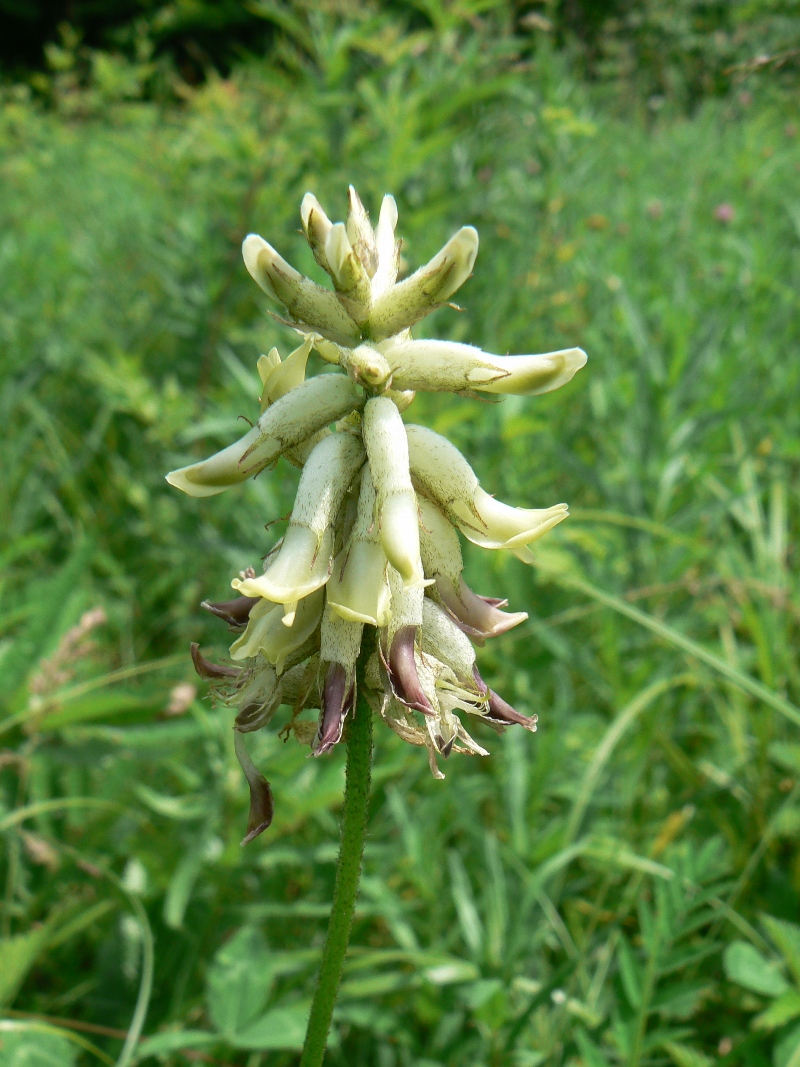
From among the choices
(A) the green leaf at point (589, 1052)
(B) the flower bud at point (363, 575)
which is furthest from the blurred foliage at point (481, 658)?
(B) the flower bud at point (363, 575)

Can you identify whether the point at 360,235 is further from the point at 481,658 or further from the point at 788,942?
the point at 481,658

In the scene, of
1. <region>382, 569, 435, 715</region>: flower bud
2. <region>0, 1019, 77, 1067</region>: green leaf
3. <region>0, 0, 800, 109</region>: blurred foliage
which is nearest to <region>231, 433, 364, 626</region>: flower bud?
<region>382, 569, 435, 715</region>: flower bud

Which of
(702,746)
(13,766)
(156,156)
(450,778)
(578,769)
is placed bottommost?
(702,746)

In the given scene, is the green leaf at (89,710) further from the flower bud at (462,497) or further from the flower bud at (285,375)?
the flower bud at (462,497)

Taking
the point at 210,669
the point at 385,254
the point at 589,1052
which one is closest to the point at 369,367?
the point at 385,254

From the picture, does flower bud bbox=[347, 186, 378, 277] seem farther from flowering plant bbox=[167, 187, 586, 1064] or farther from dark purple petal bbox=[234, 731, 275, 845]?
dark purple petal bbox=[234, 731, 275, 845]

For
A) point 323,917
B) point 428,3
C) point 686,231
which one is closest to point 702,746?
point 323,917

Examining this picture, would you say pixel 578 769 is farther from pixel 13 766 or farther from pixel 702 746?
pixel 13 766
